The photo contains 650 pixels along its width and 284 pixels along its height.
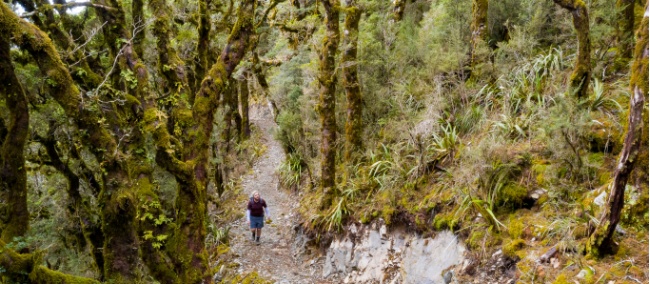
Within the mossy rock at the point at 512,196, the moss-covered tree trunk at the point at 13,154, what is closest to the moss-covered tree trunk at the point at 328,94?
the mossy rock at the point at 512,196

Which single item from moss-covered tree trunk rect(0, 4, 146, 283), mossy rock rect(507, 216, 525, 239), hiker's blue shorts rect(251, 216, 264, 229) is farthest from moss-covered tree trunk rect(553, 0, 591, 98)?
hiker's blue shorts rect(251, 216, 264, 229)

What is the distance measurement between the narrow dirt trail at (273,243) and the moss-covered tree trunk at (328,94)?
69.2 inches

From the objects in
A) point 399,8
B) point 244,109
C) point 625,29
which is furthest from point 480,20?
point 244,109

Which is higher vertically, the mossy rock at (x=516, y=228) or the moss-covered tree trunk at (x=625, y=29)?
the moss-covered tree trunk at (x=625, y=29)

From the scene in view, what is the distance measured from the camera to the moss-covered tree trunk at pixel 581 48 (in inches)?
266

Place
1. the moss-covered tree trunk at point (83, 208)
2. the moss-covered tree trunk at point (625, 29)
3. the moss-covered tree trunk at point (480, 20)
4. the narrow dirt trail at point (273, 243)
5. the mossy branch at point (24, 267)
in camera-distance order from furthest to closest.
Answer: the moss-covered tree trunk at point (480, 20) → the narrow dirt trail at point (273, 243) → the moss-covered tree trunk at point (625, 29) → the moss-covered tree trunk at point (83, 208) → the mossy branch at point (24, 267)

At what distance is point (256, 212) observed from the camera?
34.9ft

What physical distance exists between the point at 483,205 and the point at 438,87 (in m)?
3.15

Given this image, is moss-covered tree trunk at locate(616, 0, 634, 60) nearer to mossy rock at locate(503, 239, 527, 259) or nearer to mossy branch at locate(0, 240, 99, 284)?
mossy rock at locate(503, 239, 527, 259)

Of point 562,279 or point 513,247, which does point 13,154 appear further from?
point 562,279

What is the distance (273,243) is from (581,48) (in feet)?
28.1

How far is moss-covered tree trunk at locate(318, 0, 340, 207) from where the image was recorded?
9.12m

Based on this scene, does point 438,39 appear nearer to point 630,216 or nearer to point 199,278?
point 630,216

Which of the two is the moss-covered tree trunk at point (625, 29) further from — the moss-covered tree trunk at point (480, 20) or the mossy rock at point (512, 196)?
the mossy rock at point (512, 196)
